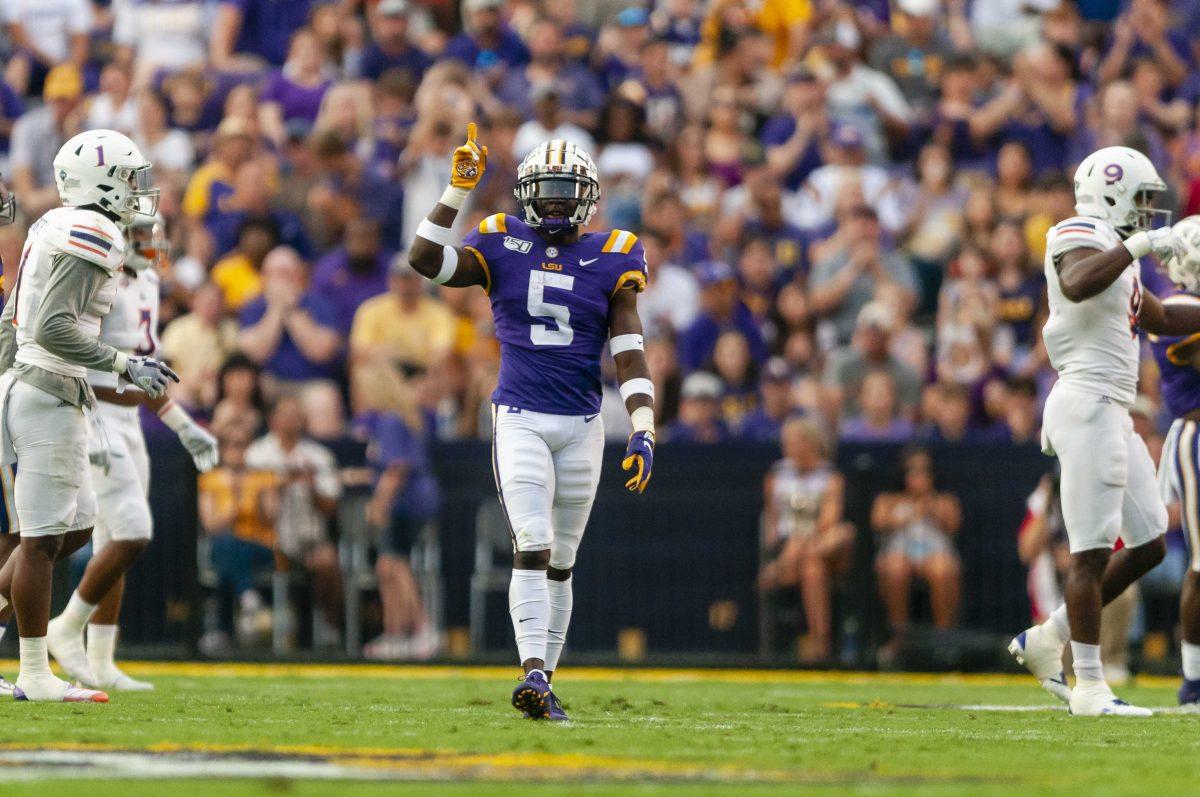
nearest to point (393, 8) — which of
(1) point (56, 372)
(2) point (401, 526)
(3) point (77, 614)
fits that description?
(2) point (401, 526)

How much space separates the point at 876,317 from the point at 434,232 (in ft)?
25.4

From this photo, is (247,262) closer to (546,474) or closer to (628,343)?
(628,343)

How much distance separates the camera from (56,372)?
9070 mm

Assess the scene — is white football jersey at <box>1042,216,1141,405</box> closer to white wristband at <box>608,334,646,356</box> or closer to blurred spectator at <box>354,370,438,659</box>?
white wristband at <box>608,334,646,356</box>

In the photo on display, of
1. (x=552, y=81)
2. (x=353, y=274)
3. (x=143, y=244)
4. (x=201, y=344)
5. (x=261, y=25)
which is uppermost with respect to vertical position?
(x=261, y=25)

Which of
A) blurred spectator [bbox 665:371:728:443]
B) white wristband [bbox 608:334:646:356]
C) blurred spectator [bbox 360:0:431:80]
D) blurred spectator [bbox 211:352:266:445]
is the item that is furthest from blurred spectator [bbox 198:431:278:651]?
white wristband [bbox 608:334:646:356]

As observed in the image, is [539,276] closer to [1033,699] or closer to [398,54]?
[1033,699]

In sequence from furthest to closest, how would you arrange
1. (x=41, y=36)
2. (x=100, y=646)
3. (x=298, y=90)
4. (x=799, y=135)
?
(x=41, y=36) → (x=298, y=90) → (x=799, y=135) → (x=100, y=646)

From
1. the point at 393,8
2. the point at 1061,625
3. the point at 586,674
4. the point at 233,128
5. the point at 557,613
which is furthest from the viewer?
the point at 393,8

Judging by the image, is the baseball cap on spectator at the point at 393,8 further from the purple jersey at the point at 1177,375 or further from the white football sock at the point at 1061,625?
the white football sock at the point at 1061,625

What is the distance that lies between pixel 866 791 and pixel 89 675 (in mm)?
5946

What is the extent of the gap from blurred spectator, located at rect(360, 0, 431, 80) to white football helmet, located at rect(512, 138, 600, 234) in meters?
10.2

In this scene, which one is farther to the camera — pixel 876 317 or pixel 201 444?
pixel 876 317

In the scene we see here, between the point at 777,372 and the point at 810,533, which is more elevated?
the point at 777,372
